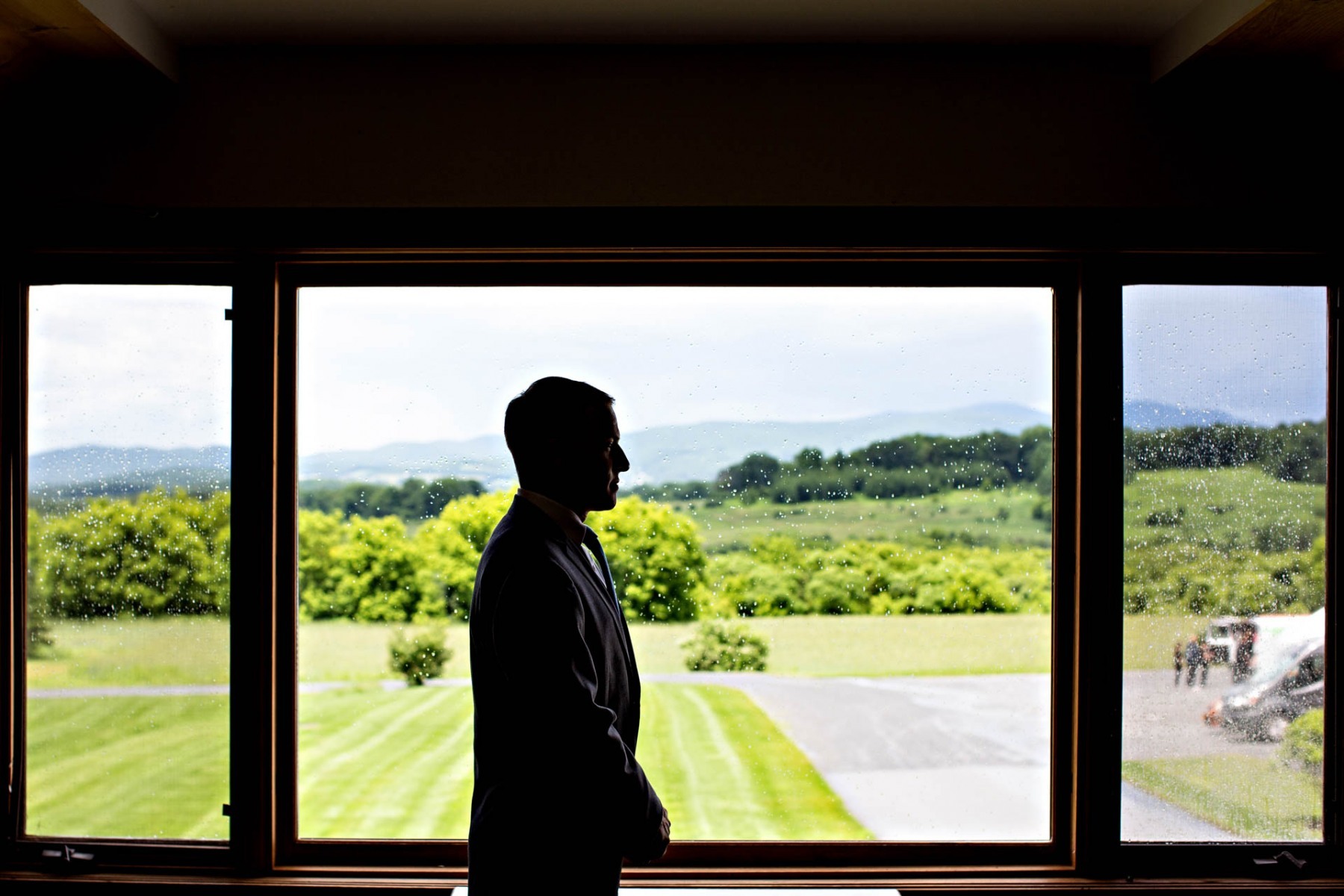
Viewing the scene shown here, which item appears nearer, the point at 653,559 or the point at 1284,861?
the point at 1284,861

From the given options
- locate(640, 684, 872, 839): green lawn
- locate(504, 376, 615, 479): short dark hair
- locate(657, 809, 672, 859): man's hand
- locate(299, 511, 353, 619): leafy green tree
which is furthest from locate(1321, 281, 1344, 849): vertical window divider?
locate(299, 511, 353, 619): leafy green tree

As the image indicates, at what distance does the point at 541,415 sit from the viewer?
168cm

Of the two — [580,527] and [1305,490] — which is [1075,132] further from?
[580,527]

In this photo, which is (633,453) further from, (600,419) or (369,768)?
(369,768)

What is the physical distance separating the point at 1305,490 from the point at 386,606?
91.5 inches

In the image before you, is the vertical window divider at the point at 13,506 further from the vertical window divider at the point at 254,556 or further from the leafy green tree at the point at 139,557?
the vertical window divider at the point at 254,556

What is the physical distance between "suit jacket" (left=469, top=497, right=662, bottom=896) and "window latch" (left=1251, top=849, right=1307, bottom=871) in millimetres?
1656

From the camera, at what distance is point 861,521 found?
7.72 feet

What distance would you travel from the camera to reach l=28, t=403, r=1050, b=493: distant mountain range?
232 centimetres

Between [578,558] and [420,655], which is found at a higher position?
[578,558]

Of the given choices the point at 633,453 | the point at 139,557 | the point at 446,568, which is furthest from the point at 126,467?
the point at 633,453

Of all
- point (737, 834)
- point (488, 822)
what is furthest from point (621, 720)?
point (737, 834)

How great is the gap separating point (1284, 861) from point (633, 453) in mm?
1870

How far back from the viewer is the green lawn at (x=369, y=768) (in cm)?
230
